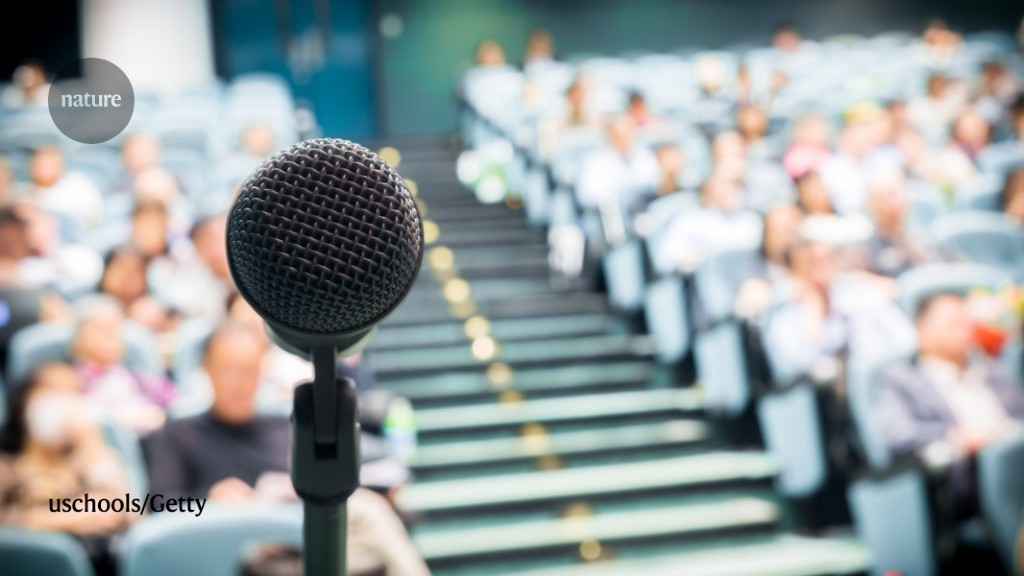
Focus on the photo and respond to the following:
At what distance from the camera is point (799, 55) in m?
8.37

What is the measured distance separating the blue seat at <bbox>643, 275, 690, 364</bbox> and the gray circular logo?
10.5ft

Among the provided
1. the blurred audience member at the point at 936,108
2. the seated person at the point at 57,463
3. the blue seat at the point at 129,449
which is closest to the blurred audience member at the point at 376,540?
the seated person at the point at 57,463

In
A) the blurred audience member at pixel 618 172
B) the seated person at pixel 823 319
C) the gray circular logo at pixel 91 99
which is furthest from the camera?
the blurred audience member at pixel 618 172

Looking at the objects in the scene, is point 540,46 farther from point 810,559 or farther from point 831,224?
point 810,559

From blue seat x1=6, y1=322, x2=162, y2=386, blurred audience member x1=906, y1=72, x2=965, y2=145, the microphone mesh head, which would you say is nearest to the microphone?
the microphone mesh head

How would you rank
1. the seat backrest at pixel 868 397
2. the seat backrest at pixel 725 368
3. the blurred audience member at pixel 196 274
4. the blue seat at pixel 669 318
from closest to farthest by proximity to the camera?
the seat backrest at pixel 868 397 < the blurred audience member at pixel 196 274 < the seat backrest at pixel 725 368 < the blue seat at pixel 669 318

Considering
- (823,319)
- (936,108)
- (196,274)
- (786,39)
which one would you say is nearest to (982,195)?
(823,319)

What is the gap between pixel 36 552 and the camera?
1558mm

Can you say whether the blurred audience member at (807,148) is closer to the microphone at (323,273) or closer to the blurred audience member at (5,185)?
the blurred audience member at (5,185)

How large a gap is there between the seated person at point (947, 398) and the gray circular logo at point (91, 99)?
227 centimetres

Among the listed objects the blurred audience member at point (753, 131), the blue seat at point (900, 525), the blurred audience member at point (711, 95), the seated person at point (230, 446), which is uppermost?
the blurred audience member at point (711, 95)

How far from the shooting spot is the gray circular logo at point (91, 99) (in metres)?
0.76

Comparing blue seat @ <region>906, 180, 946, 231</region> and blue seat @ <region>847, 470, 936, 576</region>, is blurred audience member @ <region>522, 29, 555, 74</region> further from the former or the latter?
blue seat @ <region>847, 470, 936, 576</region>

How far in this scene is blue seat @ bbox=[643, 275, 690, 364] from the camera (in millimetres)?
3834
